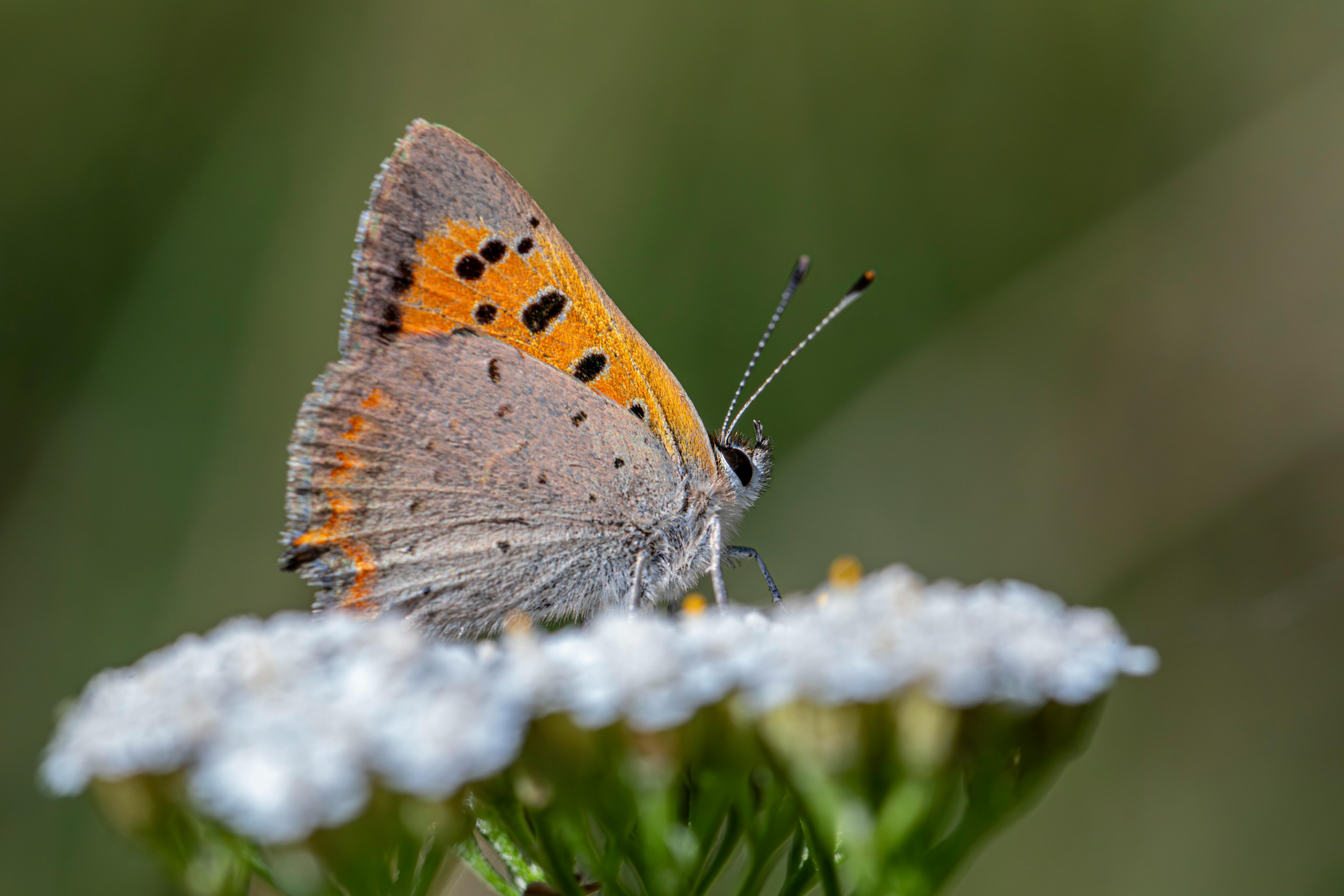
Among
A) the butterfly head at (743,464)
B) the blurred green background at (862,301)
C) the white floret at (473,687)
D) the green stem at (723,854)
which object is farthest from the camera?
the blurred green background at (862,301)

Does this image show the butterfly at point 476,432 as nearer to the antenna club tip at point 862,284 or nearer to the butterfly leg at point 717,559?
the butterfly leg at point 717,559

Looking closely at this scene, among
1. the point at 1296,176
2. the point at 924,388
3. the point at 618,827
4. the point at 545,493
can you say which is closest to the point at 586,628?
the point at 618,827

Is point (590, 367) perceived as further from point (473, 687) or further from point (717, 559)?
point (473, 687)

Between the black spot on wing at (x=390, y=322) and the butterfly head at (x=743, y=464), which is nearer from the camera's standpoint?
the black spot on wing at (x=390, y=322)

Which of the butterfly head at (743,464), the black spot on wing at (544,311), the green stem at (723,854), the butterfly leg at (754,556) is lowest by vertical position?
the green stem at (723,854)

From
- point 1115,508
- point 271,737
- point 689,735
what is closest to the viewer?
point 271,737

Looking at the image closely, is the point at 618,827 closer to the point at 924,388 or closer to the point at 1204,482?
the point at 924,388

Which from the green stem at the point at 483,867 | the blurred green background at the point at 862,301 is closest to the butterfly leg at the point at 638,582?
the green stem at the point at 483,867

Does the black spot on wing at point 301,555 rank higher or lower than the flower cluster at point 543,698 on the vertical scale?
higher
